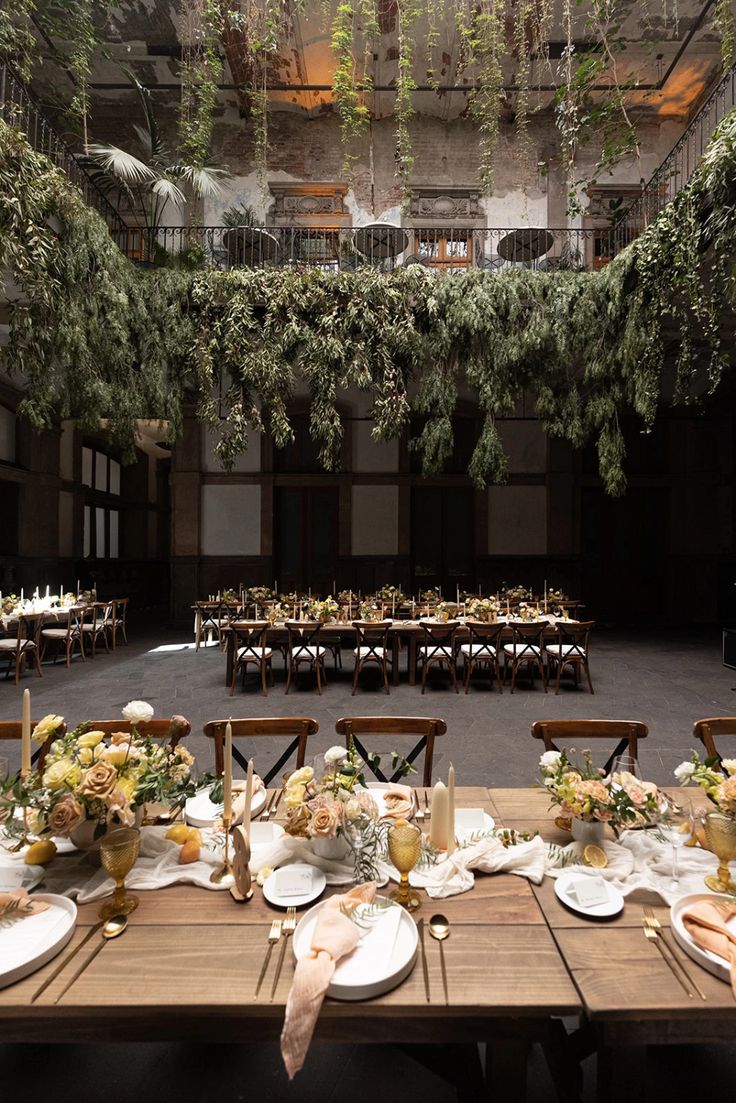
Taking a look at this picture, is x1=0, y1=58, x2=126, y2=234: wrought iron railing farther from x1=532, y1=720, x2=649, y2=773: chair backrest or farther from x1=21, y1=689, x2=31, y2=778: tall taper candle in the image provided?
x1=532, y1=720, x2=649, y2=773: chair backrest

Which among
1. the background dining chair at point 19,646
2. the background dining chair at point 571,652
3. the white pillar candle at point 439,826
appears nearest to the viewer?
the white pillar candle at point 439,826

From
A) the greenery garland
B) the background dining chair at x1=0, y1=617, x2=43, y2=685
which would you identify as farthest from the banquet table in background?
→ the greenery garland

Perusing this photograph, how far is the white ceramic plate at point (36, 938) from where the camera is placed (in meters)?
1.17

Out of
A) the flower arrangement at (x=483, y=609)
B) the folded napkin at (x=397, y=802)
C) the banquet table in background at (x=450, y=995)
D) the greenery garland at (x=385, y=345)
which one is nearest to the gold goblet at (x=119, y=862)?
the banquet table in background at (x=450, y=995)

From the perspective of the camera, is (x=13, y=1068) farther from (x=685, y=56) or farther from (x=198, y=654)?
(x=685, y=56)

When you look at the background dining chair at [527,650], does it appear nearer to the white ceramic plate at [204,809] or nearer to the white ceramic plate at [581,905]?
the white ceramic plate at [204,809]

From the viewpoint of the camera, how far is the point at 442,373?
851 cm

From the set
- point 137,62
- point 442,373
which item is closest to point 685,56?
point 442,373

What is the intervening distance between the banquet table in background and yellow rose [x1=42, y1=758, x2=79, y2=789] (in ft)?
1.04

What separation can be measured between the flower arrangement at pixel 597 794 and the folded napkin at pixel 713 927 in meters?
0.27

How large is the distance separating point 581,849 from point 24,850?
64.5 inches

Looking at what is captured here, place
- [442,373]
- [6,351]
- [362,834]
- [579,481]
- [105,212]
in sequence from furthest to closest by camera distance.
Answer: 1. [579,481]
2. [105,212]
3. [442,373]
4. [6,351]
5. [362,834]

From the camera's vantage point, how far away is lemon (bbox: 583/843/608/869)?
61.7 inches

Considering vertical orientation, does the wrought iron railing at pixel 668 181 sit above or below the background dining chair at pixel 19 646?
above
